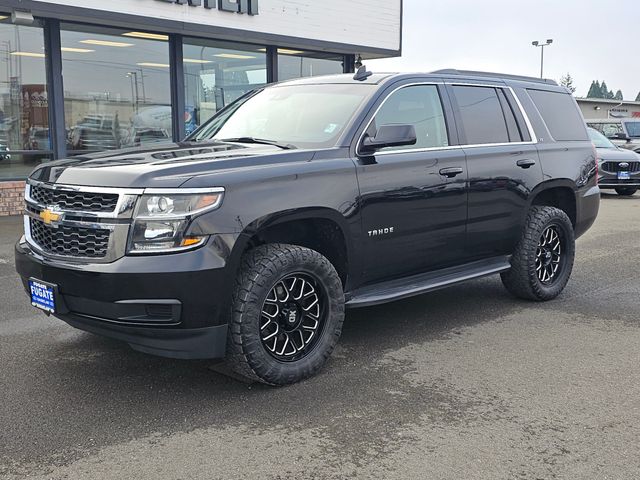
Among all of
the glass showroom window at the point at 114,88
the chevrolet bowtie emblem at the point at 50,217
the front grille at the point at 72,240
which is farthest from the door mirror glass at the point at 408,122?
the glass showroom window at the point at 114,88

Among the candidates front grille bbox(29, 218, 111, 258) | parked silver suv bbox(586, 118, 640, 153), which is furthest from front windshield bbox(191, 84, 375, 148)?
parked silver suv bbox(586, 118, 640, 153)

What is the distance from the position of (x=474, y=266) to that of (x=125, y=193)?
3.03 meters

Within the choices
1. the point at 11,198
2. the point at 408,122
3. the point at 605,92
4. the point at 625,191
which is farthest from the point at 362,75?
the point at 605,92

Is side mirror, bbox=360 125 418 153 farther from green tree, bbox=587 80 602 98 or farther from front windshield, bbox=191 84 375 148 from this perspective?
green tree, bbox=587 80 602 98

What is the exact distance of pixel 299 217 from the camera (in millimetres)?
4191

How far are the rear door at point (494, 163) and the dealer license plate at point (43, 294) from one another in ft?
10.1

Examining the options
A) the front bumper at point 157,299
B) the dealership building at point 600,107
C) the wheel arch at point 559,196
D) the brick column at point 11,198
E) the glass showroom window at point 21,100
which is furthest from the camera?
the dealership building at point 600,107

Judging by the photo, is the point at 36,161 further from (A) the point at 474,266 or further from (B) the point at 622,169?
(B) the point at 622,169

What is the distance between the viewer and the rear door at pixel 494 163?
543 cm

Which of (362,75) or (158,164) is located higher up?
(362,75)

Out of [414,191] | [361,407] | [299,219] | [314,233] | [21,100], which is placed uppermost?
[21,100]

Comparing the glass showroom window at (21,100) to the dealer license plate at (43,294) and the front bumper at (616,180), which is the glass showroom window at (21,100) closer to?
the dealer license plate at (43,294)

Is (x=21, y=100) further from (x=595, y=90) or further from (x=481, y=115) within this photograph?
(x=595, y=90)

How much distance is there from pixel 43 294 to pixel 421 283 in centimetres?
259
